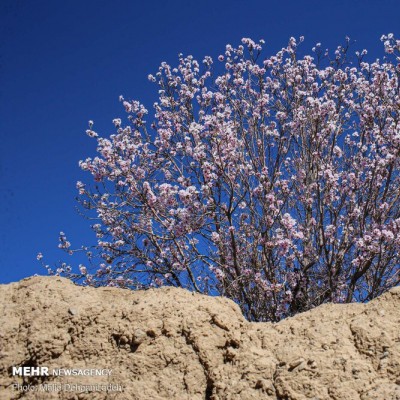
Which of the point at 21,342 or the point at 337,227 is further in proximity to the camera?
the point at 337,227

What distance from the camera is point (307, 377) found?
3268mm

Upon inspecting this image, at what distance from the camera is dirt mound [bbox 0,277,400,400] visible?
3287 mm

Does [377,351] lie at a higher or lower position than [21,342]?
lower

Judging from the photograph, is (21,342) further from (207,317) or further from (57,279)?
(207,317)

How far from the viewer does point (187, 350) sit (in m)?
3.55

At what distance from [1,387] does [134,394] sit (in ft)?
3.38

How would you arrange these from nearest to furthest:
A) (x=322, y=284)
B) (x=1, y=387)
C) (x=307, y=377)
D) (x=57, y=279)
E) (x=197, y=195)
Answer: (x=307, y=377)
(x=1, y=387)
(x=57, y=279)
(x=197, y=195)
(x=322, y=284)

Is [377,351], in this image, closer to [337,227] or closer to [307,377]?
[307,377]

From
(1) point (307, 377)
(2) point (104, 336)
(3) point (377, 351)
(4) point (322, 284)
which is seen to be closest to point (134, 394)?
(2) point (104, 336)

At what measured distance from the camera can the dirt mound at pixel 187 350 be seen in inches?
129

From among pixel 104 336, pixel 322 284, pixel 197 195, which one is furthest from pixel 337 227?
pixel 104 336

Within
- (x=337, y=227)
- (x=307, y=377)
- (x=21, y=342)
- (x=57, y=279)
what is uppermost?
(x=337, y=227)

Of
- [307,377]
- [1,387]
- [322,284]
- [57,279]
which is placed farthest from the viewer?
[322,284]

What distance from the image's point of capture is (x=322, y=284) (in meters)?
9.22
